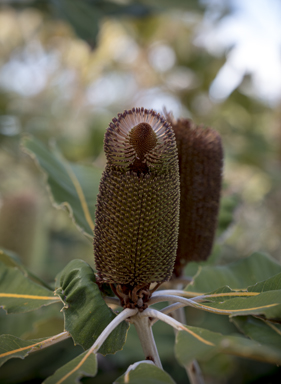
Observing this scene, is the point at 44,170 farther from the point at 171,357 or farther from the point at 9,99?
the point at 9,99

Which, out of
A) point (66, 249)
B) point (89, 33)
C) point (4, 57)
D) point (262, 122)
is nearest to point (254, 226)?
point (262, 122)

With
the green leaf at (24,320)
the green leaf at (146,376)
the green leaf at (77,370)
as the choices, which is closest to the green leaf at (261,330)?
the green leaf at (146,376)

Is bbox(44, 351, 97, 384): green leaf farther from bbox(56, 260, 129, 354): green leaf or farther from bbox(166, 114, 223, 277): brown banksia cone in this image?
bbox(166, 114, 223, 277): brown banksia cone

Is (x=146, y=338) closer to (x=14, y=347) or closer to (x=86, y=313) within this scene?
(x=86, y=313)

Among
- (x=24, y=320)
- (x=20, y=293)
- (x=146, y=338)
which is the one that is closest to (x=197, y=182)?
(x=146, y=338)

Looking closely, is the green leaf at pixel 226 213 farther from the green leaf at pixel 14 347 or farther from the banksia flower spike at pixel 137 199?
the green leaf at pixel 14 347

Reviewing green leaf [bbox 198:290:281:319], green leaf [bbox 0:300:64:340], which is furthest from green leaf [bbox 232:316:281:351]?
green leaf [bbox 0:300:64:340]
